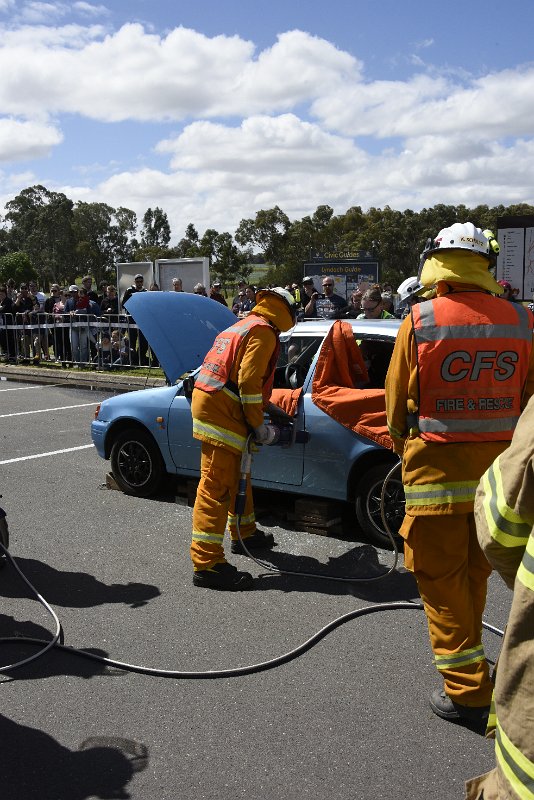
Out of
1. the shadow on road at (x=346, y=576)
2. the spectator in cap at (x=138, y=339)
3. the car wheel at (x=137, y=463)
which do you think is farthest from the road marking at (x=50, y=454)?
the spectator in cap at (x=138, y=339)

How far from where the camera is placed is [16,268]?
217 ft

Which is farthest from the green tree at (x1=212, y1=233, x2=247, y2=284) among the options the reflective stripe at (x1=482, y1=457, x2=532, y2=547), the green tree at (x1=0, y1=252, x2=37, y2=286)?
the reflective stripe at (x1=482, y1=457, x2=532, y2=547)

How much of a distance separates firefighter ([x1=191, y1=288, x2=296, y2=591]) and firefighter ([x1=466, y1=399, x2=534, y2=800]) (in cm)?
325

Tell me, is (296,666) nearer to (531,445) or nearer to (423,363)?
(423,363)

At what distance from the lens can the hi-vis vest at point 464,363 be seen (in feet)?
11.1

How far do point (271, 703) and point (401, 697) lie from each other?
61cm

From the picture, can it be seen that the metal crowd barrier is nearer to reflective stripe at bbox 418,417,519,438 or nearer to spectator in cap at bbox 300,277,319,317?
spectator in cap at bbox 300,277,319,317

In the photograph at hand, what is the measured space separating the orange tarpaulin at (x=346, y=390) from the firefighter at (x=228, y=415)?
0.64 metres

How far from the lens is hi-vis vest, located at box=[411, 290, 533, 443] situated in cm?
339

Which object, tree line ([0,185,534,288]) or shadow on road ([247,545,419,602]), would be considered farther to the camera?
tree line ([0,185,534,288])

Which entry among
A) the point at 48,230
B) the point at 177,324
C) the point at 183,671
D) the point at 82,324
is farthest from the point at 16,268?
the point at 183,671

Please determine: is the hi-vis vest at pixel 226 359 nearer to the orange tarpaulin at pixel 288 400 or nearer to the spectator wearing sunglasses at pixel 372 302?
the orange tarpaulin at pixel 288 400

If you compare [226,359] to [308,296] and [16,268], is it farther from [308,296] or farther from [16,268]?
[16,268]

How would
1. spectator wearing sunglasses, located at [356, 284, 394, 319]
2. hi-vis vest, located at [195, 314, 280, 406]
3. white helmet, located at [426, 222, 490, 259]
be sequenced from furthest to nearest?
spectator wearing sunglasses, located at [356, 284, 394, 319]
hi-vis vest, located at [195, 314, 280, 406]
white helmet, located at [426, 222, 490, 259]
